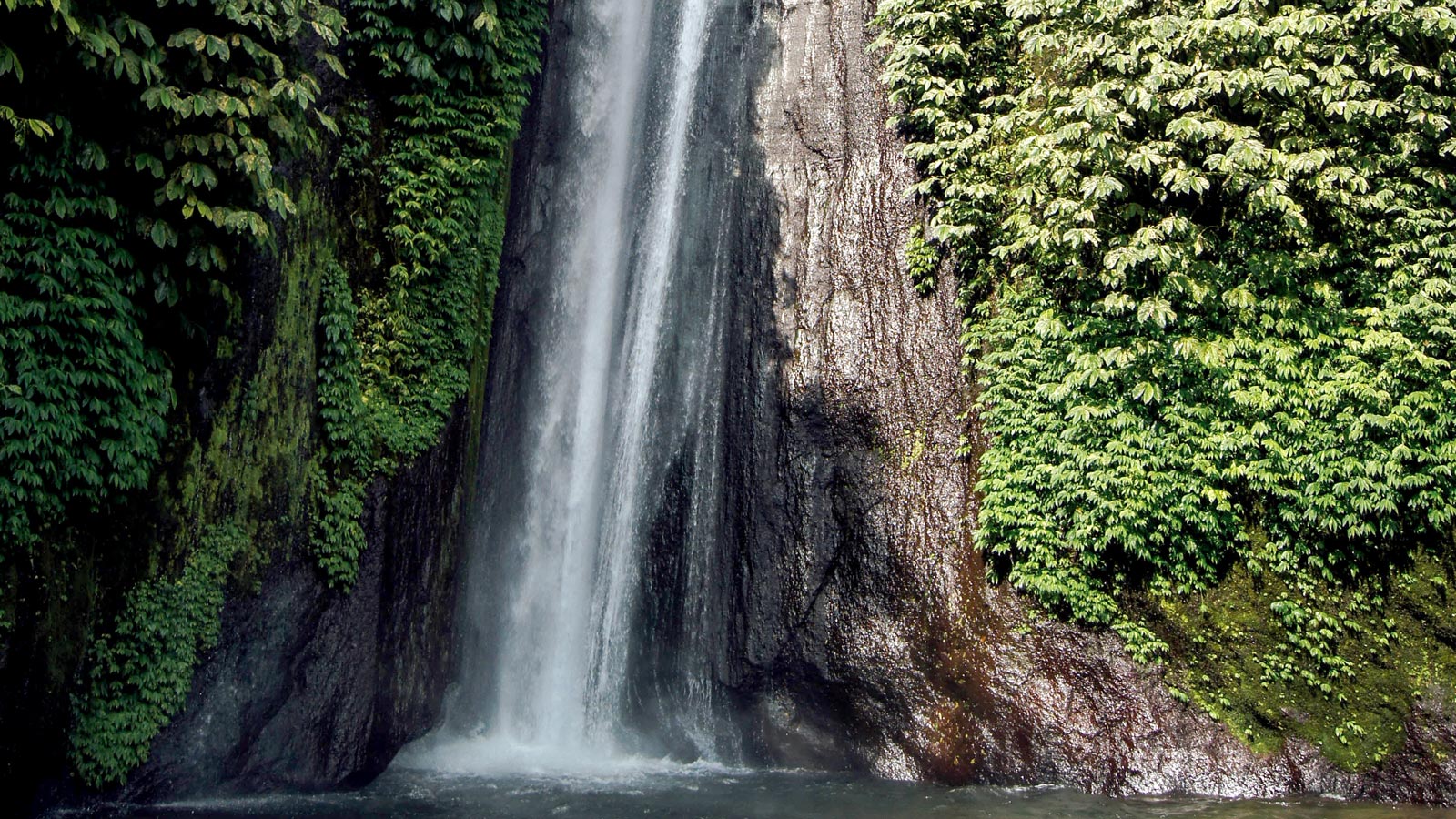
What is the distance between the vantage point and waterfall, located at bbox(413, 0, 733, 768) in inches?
418

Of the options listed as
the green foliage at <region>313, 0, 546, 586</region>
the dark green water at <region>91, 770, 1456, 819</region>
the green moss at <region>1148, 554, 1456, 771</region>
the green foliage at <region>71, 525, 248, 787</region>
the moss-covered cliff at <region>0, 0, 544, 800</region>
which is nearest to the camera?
the moss-covered cliff at <region>0, 0, 544, 800</region>

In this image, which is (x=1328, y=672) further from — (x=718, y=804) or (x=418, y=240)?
(x=418, y=240)

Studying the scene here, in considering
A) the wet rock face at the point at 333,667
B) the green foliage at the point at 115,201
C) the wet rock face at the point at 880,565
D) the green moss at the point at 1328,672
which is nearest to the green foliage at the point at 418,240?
the wet rock face at the point at 333,667

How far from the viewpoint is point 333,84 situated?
30.6ft

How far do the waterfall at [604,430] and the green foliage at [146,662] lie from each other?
120 inches

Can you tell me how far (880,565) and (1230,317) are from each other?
3959 millimetres

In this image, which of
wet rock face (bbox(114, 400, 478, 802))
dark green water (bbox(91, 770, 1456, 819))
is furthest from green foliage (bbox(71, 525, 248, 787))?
dark green water (bbox(91, 770, 1456, 819))

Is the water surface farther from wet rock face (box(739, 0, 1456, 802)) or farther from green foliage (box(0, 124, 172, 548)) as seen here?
green foliage (box(0, 124, 172, 548))

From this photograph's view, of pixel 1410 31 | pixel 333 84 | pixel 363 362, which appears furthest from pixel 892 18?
pixel 363 362

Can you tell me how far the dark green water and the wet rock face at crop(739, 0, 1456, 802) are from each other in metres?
0.38

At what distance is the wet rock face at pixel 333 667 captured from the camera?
787cm

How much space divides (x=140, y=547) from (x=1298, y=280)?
9837 millimetres

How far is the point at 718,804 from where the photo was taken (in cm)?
825

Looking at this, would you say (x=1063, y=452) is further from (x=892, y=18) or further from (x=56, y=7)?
(x=56, y=7)
